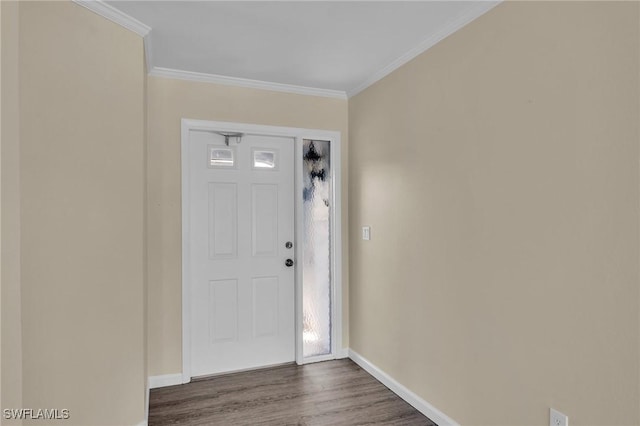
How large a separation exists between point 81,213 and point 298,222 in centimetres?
173

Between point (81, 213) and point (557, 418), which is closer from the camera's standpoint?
point (557, 418)

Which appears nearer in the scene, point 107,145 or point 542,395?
point 542,395

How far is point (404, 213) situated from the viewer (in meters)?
2.72

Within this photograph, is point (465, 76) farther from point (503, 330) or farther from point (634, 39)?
point (503, 330)

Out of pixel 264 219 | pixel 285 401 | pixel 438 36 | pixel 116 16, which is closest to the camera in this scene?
pixel 116 16

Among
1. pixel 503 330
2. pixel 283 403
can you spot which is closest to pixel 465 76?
pixel 503 330

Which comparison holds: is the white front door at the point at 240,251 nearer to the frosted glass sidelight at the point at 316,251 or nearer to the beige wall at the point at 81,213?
the frosted glass sidelight at the point at 316,251

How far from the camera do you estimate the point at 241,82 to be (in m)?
3.14

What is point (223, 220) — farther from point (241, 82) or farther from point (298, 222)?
point (241, 82)

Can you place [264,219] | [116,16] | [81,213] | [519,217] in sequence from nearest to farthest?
[519,217], [81,213], [116,16], [264,219]

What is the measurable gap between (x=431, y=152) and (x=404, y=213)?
1.64 ft

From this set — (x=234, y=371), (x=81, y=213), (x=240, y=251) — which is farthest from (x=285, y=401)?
(x=81, y=213)

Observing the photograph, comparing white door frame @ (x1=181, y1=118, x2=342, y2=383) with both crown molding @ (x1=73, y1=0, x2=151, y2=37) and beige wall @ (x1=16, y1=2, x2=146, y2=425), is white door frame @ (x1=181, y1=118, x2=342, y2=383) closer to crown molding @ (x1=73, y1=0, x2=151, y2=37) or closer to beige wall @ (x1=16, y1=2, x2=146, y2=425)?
beige wall @ (x1=16, y1=2, x2=146, y2=425)

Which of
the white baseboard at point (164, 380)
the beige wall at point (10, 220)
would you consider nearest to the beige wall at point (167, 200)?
the white baseboard at point (164, 380)
